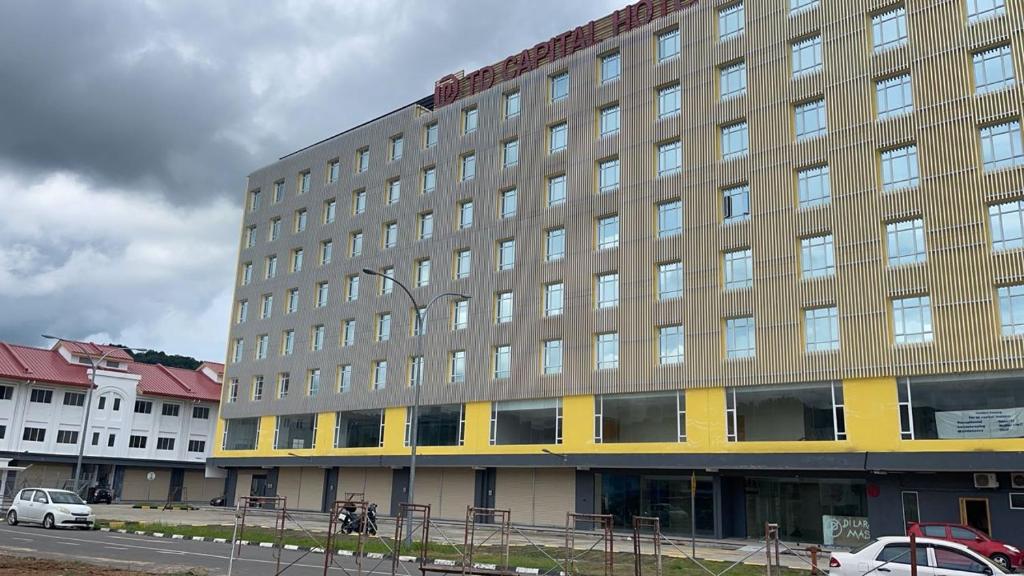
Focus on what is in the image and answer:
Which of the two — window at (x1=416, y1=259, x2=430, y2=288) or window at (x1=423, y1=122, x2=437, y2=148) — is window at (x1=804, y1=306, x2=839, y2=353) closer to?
window at (x1=416, y1=259, x2=430, y2=288)

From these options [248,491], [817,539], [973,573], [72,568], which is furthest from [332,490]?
[973,573]

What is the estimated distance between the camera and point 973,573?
52.3ft

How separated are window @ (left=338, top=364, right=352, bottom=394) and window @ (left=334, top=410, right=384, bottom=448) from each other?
1.54 metres

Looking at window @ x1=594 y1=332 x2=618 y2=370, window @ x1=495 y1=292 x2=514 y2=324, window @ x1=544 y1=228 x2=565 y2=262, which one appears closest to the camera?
window @ x1=594 y1=332 x2=618 y2=370

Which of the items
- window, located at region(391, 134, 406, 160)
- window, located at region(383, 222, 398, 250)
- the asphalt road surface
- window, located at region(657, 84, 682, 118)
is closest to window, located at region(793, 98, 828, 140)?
window, located at region(657, 84, 682, 118)

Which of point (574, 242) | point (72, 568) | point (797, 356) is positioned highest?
point (574, 242)

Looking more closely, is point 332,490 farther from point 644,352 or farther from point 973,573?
point 973,573

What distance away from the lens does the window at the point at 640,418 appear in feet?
122

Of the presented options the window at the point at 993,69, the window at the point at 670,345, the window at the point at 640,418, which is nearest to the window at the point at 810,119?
the window at the point at 993,69

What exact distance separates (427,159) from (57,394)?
118 ft

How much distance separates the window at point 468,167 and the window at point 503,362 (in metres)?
10.9

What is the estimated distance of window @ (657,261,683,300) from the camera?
127 feet

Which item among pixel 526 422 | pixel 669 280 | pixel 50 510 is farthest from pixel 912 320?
pixel 50 510

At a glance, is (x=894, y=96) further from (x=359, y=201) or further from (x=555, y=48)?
(x=359, y=201)
